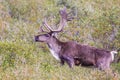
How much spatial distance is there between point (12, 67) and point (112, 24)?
5.18 m

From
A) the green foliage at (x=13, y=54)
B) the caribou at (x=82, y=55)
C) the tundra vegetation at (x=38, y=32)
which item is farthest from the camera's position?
the caribou at (x=82, y=55)

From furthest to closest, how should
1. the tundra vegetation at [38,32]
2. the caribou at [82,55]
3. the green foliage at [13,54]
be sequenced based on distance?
the caribou at [82,55] < the green foliage at [13,54] < the tundra vegetation at [38,32]

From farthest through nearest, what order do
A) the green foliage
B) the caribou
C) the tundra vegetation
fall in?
the caribou, the green foliage, the tundra vegetation

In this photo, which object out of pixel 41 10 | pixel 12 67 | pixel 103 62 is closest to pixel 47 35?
pixel 103 62

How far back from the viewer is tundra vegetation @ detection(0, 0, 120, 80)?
35.1ft

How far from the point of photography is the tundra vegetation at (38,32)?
35.1ft

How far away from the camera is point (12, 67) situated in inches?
436

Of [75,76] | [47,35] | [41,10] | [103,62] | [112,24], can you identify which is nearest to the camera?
[75,76]

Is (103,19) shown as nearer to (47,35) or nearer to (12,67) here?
(47,35)

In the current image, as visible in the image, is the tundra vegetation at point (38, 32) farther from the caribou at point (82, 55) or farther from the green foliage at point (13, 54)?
the caribou at point (82, 55)

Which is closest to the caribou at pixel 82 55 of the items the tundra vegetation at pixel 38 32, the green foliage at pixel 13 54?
the tundra vegetation at pixel 38 32

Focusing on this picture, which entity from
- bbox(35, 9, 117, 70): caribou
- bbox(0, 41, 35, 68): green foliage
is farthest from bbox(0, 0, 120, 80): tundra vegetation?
bbox(35, 9, 117, 70): caribou

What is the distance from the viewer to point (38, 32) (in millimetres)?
15297

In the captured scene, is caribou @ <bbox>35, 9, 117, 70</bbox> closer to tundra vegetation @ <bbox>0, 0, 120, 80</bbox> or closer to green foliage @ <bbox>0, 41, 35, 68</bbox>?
tundra vegetation @ <bbox>0, 0, 120, 80</bbox>
